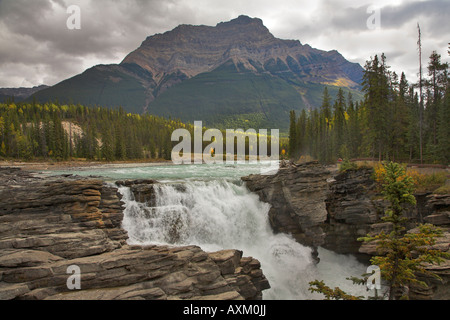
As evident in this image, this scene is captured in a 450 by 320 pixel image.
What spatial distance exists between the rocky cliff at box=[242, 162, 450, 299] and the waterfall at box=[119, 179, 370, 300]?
4.21 feet

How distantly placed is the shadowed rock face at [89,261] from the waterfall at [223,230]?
10.1 feet

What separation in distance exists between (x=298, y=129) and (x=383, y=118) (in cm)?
4856

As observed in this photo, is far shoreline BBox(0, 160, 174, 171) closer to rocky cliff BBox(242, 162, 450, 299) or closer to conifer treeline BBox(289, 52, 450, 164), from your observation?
rocky cliff BBox(242, 162, 450, 299)

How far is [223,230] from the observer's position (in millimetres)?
22672

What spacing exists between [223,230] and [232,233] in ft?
3.14

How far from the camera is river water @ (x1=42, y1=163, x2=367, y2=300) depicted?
65.5ft

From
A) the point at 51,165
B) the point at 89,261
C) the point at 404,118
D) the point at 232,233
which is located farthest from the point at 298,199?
the point at 51,165

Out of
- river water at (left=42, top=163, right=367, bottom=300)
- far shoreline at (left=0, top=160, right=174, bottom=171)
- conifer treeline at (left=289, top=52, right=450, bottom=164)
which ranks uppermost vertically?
conifer treeline at (left=289, top=52, right=450, bottom=164)

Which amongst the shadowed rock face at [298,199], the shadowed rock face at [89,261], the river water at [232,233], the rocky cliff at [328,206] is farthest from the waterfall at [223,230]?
the shadowed rock face at [89,261]

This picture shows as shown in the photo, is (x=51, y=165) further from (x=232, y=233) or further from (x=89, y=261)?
(x=89, y=261)

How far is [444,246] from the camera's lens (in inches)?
610

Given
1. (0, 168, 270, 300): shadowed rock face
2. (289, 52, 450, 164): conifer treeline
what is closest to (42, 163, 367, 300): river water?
(0, 168, 270, 300): shadowed rock face
